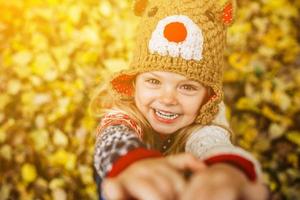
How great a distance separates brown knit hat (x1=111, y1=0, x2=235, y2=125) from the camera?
95 cm

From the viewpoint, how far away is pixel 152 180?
0.62m

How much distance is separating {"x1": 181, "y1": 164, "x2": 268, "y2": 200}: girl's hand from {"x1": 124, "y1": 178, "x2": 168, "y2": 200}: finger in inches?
1.4

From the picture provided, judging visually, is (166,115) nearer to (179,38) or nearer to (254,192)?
(179,38)

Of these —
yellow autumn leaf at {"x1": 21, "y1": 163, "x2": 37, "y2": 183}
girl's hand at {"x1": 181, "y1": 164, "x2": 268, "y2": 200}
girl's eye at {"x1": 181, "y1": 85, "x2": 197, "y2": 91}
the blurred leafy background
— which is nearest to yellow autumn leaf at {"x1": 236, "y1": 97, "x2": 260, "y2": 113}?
the blurred leafy background

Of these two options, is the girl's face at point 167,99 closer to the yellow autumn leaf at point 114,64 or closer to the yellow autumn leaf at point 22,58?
the yellow autumn leaf at point 114,64

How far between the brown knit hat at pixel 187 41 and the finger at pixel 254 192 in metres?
0.35

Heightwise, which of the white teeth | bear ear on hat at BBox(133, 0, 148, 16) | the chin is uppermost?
bear ear on hat at BBox(133, 0, 148, 16)

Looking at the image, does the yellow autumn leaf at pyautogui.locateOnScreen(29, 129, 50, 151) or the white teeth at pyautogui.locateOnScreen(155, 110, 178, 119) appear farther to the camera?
the yellow autumn leaf at pyautogui.locateOnScreen(29, 129, 50, 151)

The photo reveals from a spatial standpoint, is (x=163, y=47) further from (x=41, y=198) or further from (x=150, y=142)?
(x=41, y=198)

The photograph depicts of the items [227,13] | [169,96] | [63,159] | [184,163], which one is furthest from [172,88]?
[63,159]

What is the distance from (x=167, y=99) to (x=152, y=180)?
38 cm

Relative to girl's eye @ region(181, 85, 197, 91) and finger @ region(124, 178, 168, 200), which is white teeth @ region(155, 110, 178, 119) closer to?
girl's eye @ region(181, 85, 197, 91)

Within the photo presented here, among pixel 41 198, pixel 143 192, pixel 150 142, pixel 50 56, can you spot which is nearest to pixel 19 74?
pixel 50 56

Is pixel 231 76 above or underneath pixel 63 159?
above
